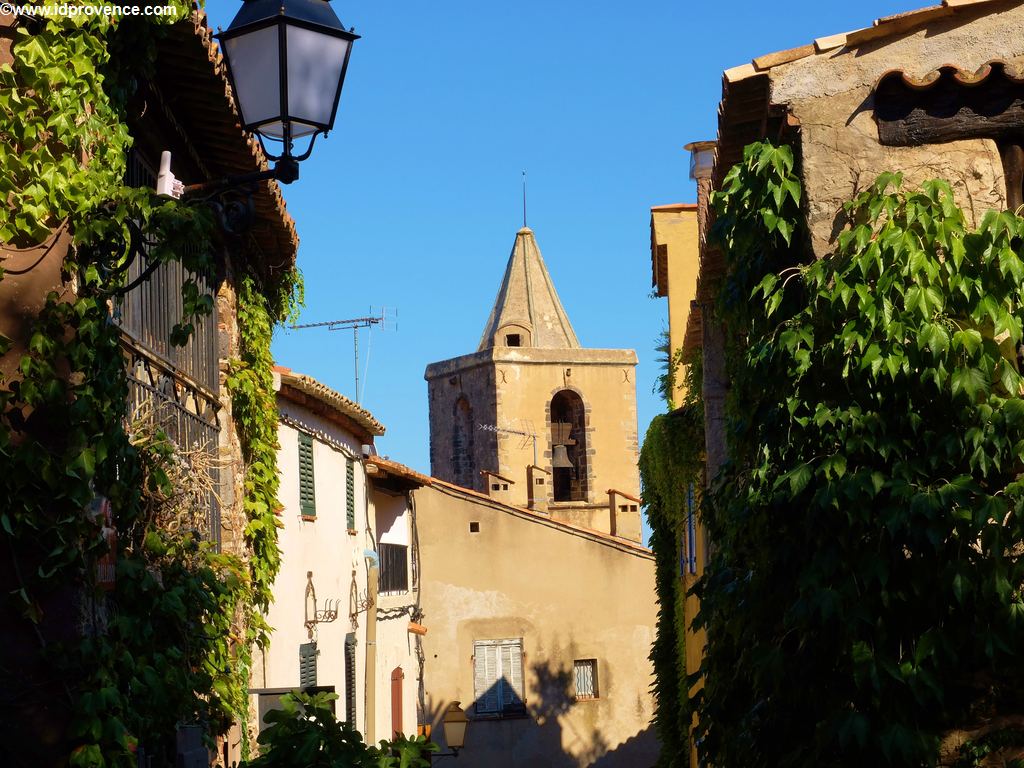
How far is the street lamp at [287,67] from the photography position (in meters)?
5.61

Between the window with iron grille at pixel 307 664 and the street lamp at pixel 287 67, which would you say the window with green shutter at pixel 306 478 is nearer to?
the window with iron grille at pixel 307 664

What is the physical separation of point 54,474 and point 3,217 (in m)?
1.05

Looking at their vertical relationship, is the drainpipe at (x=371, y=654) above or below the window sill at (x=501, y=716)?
above

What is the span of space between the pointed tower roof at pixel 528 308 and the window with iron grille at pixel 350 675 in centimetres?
2522

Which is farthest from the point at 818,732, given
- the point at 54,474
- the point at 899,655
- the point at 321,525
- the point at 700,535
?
the point at 321,525

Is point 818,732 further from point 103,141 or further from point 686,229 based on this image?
point 686,229

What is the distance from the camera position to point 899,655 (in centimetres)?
635

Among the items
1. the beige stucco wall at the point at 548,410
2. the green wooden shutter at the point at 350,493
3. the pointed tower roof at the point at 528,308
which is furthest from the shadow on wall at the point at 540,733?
the pointed tower roof at the point at 528,308

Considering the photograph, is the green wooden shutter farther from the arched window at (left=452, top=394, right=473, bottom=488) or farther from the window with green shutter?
the arched window at (left=452, top=394, right=473, bottom=488)

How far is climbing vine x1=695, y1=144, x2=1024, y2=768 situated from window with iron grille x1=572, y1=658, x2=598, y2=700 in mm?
21621

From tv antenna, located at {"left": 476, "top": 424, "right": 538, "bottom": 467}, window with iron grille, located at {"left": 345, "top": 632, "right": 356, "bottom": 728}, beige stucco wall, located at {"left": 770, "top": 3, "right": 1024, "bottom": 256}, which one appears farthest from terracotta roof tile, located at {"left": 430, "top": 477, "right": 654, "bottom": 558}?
beige stucco wall, located at {"left": 770, "top": 3, "right": 1024, "bottom": 256}

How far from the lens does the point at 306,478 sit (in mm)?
15906

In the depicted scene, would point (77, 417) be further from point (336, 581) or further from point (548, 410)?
point (548, 410)

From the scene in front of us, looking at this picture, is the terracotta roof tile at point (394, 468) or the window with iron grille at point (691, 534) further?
the terracotta roof tile at point (394, 468)
